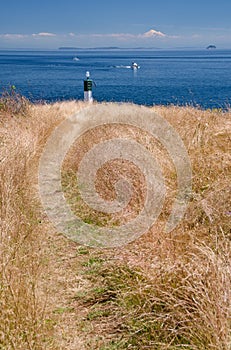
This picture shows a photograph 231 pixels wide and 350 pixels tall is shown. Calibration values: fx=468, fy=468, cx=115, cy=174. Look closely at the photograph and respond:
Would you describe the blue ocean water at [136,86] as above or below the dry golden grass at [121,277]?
below

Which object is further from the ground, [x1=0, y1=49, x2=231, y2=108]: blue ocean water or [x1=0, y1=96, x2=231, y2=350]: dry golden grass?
[x1=0, y1=96, x2=231, y2=350]: dry golden grass

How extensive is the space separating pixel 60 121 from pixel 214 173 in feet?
15.2

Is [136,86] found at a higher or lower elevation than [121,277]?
lower

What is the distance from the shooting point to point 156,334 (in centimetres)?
306

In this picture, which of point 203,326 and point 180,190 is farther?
point 180,190

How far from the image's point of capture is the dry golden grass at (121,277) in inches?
114

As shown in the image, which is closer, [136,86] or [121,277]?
[121,277]

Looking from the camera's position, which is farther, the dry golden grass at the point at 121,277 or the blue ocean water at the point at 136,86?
the blue ocean water at the point at 136,86

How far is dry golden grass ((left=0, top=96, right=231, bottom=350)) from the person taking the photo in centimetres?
290

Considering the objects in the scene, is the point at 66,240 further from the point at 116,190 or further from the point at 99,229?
the point at 116,190

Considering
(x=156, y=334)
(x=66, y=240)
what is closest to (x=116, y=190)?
(x=66, y=240)

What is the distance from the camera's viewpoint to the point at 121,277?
3842 mm

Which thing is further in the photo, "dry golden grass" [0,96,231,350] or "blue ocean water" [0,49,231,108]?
"blue ocean water" [0,49,231,108]

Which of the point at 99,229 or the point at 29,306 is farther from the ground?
the point at 29,306
